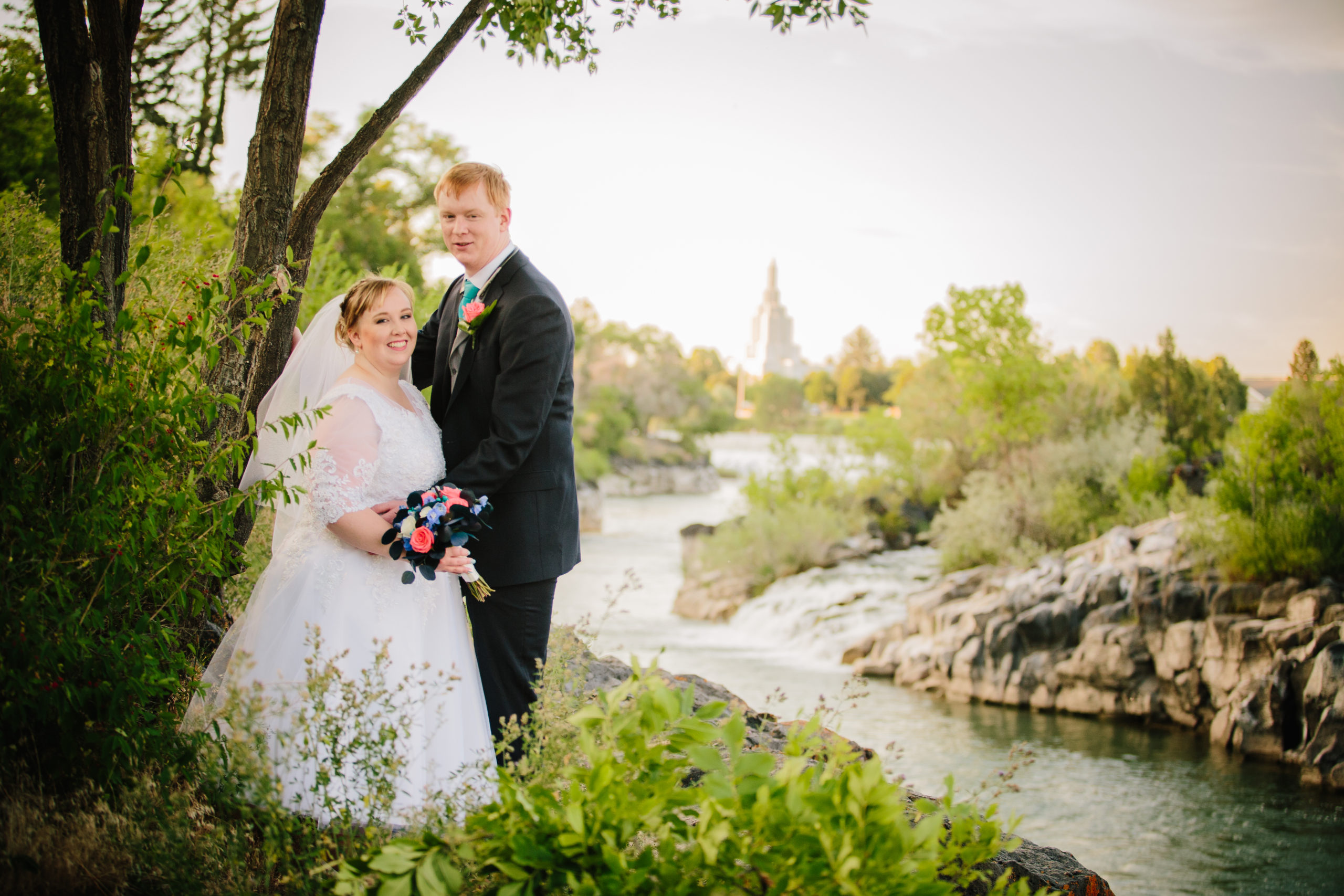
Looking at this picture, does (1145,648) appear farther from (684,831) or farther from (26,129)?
(26,129)

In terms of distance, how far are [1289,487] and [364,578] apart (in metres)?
12.5

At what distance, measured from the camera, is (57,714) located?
2.21m

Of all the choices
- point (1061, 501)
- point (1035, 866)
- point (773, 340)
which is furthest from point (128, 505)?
point (773, 340)

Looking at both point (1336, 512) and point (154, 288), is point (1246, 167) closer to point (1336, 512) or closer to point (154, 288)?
point (1336, 512)

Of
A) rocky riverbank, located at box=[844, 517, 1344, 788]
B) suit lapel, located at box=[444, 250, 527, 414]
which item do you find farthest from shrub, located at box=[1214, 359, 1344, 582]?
suit lapel, located at box=[444, 250, 527, 414]

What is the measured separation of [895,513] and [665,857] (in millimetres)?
20729

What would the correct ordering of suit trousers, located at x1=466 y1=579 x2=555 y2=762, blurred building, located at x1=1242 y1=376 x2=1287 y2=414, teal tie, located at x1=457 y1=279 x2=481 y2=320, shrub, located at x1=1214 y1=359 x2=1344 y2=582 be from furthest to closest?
blurred building, located at x1=1242 y1=376 x2=1287 y2=414
shrub, located at x1=1214 y1=359 x2=1344 y2=582
teal tie, located at x1=457 y1=279 x2=481 y2=320
suit trousers, located at x1=466 y1=579 x2=555 y2=762

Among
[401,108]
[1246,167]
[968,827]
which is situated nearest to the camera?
[968,827]

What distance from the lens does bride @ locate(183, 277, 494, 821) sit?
2.88 meters

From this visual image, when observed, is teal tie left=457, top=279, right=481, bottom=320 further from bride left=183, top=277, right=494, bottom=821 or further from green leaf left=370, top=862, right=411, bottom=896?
green leaf left=370, top=862, right=411, bottom=896

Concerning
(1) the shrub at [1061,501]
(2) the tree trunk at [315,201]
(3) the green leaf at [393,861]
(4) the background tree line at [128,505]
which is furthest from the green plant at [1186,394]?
(3) the green leaf at [393,861]

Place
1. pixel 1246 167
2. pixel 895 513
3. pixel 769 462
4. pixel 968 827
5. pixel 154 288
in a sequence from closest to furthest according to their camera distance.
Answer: pixel 968 827, pixel 154 288, pixel 1246 167, pixel 895 513, pixel 769 462

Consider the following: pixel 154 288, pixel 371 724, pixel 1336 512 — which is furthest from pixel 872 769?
pixel 1336 512

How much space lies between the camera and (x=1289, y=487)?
452 inches
